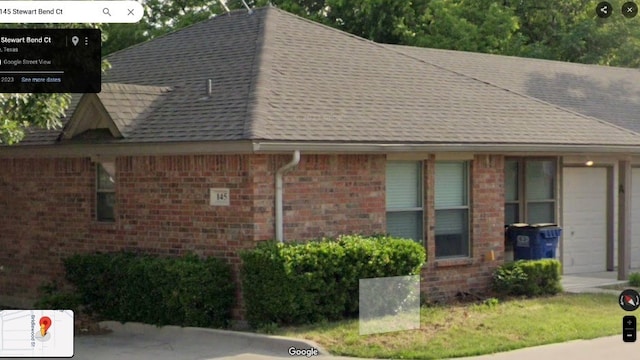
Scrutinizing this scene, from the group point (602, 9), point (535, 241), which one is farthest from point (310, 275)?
point (535, 241)

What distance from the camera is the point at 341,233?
14625 mm

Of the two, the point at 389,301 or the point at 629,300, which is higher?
the point at 629,300

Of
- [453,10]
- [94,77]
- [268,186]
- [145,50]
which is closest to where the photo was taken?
[94,77]

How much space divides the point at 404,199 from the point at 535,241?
9.44 ft

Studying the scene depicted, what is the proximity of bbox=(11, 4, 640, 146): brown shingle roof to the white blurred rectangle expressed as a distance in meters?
1.91

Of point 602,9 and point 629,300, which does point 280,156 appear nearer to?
point 602,9

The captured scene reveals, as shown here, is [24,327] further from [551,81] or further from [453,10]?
[453,10]

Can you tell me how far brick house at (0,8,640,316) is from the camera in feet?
46.1

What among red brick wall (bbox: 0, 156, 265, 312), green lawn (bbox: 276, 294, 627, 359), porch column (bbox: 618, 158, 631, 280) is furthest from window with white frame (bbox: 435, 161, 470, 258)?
red brick wall (bbox: 0, 156, 265, 312)

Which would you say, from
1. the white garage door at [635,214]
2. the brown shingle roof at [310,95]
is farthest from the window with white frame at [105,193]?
the white garage door at [635,214]

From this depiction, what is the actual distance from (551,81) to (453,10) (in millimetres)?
9590

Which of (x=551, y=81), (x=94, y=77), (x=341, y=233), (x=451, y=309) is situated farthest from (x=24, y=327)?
(x=551, y=81)

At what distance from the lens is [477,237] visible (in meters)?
16.4

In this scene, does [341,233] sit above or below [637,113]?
below
